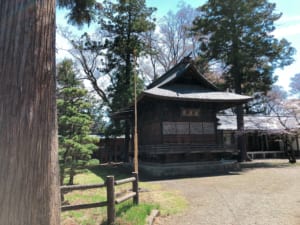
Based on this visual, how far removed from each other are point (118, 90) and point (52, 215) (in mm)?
20470

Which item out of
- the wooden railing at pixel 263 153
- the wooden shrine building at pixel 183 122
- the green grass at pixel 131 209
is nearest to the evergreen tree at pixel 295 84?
the wooden railing at pixel 263 153

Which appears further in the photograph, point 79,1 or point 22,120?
point 79,1

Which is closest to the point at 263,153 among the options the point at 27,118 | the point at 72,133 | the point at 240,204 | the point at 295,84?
the point at 295,84

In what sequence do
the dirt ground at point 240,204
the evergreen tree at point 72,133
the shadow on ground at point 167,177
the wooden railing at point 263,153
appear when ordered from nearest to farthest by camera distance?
the dirt ground at point 240,204 → the evergreen tree at point 72,133 → the shadow on ground at point 167,177 → the wooden railing at point 263,153

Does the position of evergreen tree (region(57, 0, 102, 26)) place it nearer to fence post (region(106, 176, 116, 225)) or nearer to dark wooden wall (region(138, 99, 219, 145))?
fence post (region(106, 176, 116, 225))

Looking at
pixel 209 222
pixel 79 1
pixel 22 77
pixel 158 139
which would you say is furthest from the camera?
pixel 158 139

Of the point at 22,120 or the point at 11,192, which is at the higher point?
the point at 22,120

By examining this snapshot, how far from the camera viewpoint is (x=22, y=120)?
2.21 m

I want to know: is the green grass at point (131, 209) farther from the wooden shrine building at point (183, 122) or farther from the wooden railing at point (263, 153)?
the wooden railing at point (263, 153)

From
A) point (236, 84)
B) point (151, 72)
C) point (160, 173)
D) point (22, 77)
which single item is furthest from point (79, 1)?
point (151, 72)

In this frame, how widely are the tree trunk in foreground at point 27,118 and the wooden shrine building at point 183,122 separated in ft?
37.4

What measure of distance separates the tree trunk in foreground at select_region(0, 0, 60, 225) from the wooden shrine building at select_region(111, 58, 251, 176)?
11.4m

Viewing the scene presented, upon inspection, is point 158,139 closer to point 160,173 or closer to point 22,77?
point 160,173

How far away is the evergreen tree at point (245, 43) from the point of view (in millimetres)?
20500
